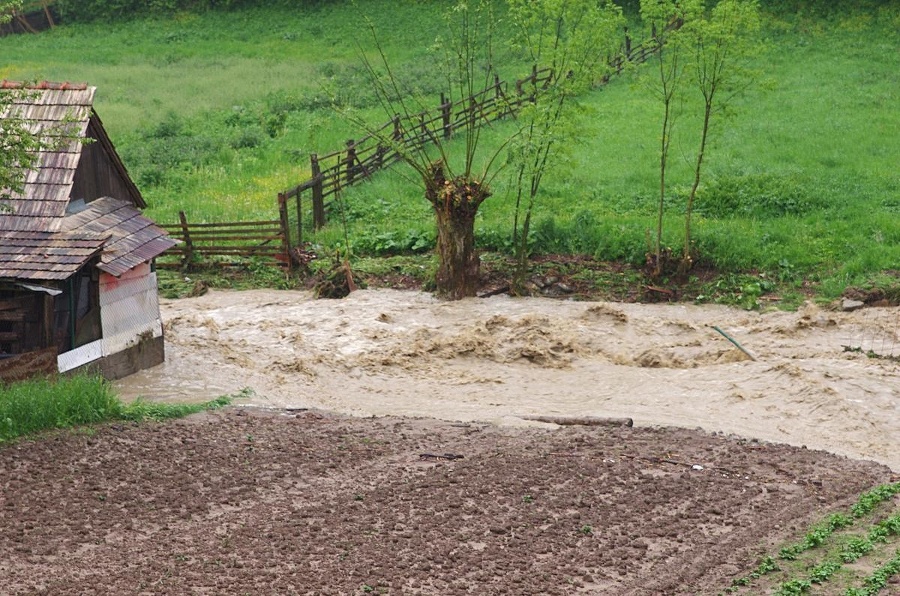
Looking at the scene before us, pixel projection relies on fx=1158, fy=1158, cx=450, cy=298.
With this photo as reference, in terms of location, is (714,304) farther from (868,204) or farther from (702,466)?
(702,466)

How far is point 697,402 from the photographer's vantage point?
54.3ft

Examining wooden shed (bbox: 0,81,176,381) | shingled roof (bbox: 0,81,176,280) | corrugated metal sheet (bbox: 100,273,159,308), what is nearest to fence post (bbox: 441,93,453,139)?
wooden shed (bbox: 0,81,176,381)

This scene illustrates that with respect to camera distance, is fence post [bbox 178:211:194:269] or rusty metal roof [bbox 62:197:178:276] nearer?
rusty metal roof [bbox 62:197:178:276]

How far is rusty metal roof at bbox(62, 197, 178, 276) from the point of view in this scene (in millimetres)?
17312

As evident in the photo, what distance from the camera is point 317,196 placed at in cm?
2634

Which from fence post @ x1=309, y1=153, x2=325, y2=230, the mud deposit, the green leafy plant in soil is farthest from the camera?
fence post @ x1=309, y1=153, x2=325, y2=230

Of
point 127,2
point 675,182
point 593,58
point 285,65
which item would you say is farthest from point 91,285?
point 127,2

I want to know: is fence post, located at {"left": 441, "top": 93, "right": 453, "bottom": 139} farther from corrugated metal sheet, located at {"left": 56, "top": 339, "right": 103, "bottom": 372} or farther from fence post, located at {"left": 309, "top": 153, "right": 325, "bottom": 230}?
corrugated metal sheet, located at {"left": 56, "top": 339, "right": 103, "bottom": 372}

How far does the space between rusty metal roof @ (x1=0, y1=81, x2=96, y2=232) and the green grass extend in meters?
2.91

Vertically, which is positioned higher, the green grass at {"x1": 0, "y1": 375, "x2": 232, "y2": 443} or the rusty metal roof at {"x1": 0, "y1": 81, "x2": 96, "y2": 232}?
the rusty metal roof at {"x1": 0, "y1": 81, "x2": 96, "y2": 232}

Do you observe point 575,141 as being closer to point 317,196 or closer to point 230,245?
point 317,196

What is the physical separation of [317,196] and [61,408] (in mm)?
12598

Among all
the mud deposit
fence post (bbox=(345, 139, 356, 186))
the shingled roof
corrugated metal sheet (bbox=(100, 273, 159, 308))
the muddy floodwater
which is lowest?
the muddy floodwater

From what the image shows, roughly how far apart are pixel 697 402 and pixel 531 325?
4.33 meters
